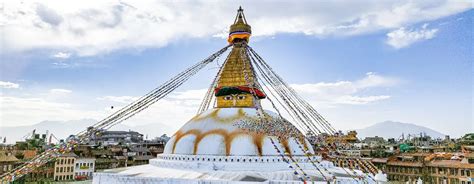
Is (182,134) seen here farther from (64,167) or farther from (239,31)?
(64,167)

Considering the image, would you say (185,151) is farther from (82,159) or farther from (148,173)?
(82,159)

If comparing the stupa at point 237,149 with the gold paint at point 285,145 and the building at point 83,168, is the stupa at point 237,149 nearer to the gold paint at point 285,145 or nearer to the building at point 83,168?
A: the gold paint at point 285,145

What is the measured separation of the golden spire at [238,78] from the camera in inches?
655

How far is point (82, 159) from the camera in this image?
3897cm

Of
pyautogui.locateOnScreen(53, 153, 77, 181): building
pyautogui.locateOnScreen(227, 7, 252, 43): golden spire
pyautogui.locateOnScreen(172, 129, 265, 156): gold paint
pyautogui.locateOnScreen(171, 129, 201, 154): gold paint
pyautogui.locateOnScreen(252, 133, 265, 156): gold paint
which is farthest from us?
pyautogui.locateOnScreen(53, 153, 77, 181): building

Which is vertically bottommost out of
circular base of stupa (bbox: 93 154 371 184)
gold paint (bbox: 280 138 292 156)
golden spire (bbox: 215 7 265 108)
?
circular base of stupa (bbox: 93 154 371 184)

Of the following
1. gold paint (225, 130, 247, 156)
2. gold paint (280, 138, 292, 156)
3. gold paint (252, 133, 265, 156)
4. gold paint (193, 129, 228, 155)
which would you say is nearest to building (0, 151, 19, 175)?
gold paint (193, 129, 228, 155)

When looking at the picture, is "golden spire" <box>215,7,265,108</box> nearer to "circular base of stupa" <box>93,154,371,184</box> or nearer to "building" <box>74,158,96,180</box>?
"circular base of stupa" <box>93,154,371,184</box>

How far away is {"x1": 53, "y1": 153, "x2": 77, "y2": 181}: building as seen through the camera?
3653 cm

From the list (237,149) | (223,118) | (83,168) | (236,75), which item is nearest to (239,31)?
(236,75)

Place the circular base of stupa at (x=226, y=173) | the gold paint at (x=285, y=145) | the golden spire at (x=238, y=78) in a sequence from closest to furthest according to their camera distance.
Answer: the circular base of stupa at (x=226, y=173), the gold paint at (x=285, y=145), the golden spire at (x=238, y=78)

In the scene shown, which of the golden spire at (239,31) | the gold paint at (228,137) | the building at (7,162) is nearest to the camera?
the gold paint at (228,137)

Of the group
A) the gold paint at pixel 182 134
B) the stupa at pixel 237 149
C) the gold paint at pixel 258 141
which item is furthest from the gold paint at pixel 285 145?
the gold paint at pixel 182 134

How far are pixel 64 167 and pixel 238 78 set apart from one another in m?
28.0
